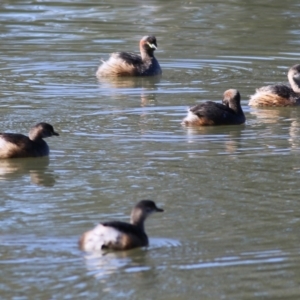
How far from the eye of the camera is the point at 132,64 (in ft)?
58.5

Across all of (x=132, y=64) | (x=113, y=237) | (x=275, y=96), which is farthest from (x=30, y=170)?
(x=132, y=64)

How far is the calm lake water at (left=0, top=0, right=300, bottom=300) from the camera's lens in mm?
7605

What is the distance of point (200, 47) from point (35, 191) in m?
10.7

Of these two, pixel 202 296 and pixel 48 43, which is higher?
pixel 48 43

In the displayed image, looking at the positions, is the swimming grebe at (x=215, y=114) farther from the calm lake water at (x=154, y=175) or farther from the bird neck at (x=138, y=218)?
the bird neck at (x=138, y=218)

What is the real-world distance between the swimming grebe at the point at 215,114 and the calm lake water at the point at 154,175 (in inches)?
5.7

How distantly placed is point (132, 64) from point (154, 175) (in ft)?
24.6

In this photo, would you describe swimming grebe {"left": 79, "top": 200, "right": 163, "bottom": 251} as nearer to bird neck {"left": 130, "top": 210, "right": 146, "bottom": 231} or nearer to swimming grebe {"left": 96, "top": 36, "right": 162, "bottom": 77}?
bird neck {"left": 130, "top": 210, "right": 146, "bottom": 231}

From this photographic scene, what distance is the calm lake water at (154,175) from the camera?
7605 millimetres

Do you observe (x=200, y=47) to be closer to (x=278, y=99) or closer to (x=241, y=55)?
(x=241, y=55)

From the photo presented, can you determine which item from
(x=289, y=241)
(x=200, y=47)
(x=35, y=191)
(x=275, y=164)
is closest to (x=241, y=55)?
(x=200, y=47)

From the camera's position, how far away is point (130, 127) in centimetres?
1305

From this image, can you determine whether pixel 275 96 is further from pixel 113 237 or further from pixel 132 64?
pixel 113 237

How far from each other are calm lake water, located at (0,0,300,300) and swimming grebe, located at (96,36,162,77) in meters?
0.22
